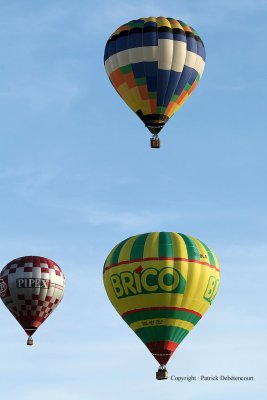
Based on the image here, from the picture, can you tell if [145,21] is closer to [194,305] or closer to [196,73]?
[196,73]

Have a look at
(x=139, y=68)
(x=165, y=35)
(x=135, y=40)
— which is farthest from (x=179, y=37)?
(x=139, y=68)

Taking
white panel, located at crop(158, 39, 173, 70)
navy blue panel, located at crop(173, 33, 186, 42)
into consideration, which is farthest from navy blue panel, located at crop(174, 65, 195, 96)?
navy blue panel, located at crop(173, 33, 186, 42)

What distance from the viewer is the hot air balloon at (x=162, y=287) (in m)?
52.2

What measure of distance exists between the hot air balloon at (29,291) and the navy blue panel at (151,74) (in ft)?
45.4

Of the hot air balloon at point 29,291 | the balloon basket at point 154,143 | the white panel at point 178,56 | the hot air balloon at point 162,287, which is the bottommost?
the hot air balloon at point 162,287

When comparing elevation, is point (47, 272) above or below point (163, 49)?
below

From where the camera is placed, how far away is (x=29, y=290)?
208ft

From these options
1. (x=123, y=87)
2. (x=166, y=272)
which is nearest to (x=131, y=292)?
(x=166, y=272)

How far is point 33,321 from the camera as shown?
2502 inches

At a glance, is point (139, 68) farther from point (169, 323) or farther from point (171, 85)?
point (169, 323)

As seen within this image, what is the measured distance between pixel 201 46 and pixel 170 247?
9.29 metres

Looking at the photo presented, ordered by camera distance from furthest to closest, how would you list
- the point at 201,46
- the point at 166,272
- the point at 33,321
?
1. the point at 33,321
2. the point at 201,46
3. the point at 166,272

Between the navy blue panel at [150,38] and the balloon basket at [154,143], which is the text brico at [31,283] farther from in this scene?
the navy blue panel at [150,38]

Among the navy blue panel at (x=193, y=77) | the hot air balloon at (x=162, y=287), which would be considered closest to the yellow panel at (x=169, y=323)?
the hot air balloon at (x=162, y=287)
